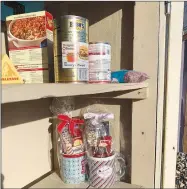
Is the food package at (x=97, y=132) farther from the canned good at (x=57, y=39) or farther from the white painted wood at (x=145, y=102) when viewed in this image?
the canned good at (x=57, y=39)

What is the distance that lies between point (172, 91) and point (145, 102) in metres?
0.08

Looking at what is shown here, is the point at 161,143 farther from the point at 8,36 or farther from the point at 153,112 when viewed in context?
the point at 8,36

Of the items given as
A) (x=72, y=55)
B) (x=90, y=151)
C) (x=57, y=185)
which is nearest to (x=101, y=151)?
(x=90, y=151)

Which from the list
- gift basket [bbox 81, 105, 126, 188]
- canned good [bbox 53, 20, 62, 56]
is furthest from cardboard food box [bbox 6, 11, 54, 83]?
gift basket [bbox 81, 105, 126, 188]

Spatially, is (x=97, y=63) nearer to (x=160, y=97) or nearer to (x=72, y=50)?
(x=72, y=50)

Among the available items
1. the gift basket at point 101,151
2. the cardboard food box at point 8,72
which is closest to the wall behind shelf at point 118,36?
the gift basket at point 101,151

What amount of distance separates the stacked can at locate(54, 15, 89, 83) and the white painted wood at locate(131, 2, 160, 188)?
0.19 metres

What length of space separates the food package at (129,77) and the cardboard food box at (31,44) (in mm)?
186

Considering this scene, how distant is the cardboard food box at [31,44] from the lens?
2.00 feet

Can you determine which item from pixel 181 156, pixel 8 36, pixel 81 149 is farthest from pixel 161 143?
pixel 181 156

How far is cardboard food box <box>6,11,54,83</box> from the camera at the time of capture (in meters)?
0.61

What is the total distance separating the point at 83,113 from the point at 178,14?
1.31ft

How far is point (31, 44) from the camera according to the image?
617mm

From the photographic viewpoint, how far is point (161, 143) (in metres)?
0.66
